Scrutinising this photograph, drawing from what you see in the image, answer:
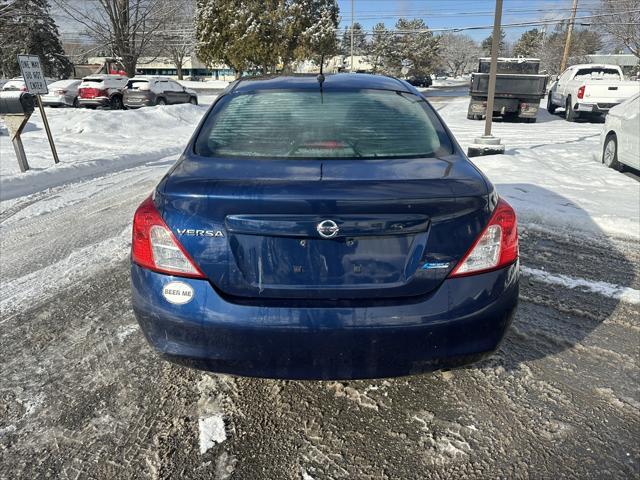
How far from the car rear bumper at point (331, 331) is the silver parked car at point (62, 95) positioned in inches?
944

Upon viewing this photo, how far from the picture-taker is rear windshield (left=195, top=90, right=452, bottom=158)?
2.44m

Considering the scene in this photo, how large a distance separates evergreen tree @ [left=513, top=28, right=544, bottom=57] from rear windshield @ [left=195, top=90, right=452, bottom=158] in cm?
7580

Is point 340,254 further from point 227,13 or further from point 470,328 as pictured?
point 227,13

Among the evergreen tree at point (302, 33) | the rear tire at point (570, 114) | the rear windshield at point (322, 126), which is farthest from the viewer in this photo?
the evergreen tree at point (302, 33)

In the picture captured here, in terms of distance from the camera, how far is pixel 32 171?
26.5ft

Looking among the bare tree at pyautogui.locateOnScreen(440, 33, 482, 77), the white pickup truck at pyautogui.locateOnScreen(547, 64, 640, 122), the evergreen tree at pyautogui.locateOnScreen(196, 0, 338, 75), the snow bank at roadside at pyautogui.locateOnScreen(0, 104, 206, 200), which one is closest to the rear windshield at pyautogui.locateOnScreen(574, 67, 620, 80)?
the white pickup truck at pyautogui.locateOnScreen(547, 64, 640, 122)

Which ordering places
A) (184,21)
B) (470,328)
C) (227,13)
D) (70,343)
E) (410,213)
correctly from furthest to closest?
(184,21), (227,13), (70,343), (470,328), (410,213)

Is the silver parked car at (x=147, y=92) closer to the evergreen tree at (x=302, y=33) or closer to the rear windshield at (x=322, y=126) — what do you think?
the evergreen tree at (x=302, y=33)

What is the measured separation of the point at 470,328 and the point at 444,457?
0.60 meters

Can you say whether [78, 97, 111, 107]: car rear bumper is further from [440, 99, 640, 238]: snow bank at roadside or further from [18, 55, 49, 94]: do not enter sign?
[440, 99, 640, 238]: snow bank at roadside

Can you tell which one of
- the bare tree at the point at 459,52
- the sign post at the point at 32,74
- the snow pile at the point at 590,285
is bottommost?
the bare tree at the point at 459,52

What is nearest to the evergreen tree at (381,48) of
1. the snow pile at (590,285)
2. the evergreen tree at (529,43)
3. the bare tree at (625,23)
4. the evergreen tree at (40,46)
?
the evergreen tree at (529,43)

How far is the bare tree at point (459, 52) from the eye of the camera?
10425cm

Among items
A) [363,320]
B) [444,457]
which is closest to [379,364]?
[363,320]
